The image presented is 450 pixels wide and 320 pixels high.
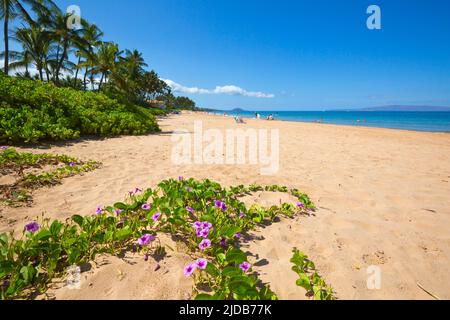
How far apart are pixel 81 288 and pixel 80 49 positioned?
31962 mm

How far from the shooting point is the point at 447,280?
84.0 inches

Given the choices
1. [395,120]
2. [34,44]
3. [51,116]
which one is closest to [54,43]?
[34,44]

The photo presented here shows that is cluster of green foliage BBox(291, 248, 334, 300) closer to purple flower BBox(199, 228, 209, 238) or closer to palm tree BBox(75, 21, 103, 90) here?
purple flower BBox(199, 228, 209, 238)

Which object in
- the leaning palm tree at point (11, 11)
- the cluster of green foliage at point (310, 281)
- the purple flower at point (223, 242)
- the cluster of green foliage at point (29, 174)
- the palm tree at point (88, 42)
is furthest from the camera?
the palm tree at point (88, 42)

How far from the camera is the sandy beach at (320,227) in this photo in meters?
1.92

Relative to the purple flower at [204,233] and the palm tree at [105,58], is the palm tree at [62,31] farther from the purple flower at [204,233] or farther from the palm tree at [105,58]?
the purple flower at [204,233]

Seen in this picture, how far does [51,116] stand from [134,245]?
24.8ft

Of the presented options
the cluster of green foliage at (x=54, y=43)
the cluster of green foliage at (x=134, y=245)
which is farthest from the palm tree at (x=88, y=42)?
the cluster of green foliage at (x=134, y=245)

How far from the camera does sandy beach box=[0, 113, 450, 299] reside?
6.30 ft

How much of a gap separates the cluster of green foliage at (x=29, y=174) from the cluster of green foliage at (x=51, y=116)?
5.84 feet

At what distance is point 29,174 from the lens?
3.81 meters

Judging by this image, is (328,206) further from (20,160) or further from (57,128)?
(57,128)

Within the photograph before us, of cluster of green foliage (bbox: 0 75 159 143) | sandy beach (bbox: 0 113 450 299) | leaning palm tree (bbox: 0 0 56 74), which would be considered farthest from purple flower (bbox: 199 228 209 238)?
leaning palm tree (bbox: 0 0 56 74)

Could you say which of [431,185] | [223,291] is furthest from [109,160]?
[431,185]
